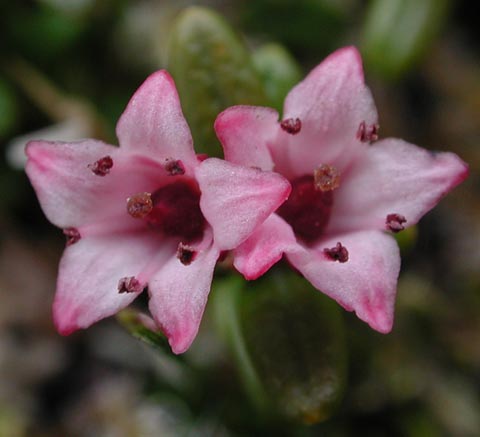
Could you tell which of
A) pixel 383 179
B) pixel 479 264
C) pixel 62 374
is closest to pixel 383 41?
pixel 479 264

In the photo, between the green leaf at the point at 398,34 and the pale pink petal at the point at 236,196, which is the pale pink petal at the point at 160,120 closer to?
the pale pink petal at the point at 236,196

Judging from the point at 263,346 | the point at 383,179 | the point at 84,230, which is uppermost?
the point at 383,179

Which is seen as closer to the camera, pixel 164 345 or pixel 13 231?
pixel 164 345

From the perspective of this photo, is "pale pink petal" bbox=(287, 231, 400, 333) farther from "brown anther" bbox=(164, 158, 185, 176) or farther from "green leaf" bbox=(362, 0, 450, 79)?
"green leaf" bbox=(362, 0, 450, 79)

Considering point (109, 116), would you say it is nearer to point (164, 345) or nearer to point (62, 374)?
point (62, 374)

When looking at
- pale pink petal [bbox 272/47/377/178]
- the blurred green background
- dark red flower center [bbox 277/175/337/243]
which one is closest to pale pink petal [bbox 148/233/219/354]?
dark red flower center [bbox 277/175/337/243]

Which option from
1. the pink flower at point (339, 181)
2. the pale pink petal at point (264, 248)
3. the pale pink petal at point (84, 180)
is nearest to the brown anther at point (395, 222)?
the pink flower at point (339, 181)

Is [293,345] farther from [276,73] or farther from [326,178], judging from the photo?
[276,73]
